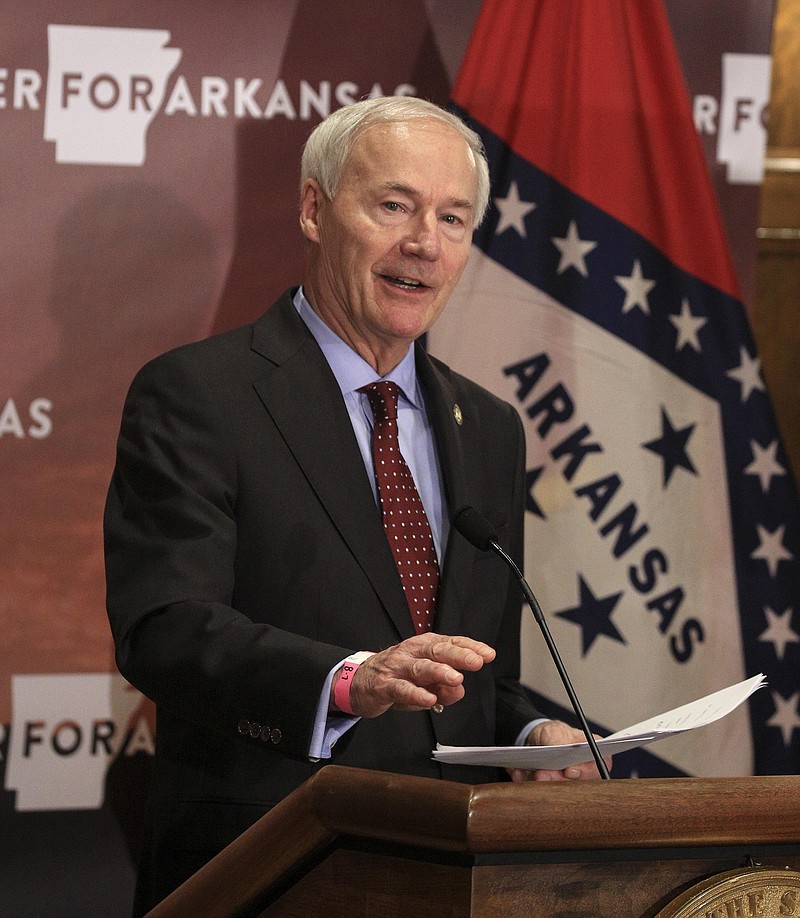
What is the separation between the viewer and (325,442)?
187 centimetres

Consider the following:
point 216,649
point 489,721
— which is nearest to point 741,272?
point 489,721

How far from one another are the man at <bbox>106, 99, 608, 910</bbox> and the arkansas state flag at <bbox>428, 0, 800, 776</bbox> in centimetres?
79

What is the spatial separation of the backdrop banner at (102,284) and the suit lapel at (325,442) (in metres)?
1.04

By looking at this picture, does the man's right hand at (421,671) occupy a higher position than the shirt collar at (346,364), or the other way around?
the shirt collar at (346,364)

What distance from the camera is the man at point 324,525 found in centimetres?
154

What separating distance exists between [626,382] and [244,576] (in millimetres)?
1511

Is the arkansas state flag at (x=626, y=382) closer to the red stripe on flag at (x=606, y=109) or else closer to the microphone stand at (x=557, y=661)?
the red stripe on flag at (x=606, y=109)

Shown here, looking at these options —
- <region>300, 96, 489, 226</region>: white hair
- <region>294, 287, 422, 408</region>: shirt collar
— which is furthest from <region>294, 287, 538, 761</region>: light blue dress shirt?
<region>300, 96, 489, 226</region>: white hair

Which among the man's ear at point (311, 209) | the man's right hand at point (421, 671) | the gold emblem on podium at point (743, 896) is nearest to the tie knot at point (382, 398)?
the man's ear at point (311, 209)

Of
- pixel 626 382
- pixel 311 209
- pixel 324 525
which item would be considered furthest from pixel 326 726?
pixel 626 382

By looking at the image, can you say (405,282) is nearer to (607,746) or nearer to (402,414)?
(402,414)

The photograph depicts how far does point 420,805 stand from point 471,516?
26.5 inches

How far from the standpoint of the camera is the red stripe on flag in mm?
2996

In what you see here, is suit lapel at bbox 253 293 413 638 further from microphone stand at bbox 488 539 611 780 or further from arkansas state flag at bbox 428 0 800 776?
arkansas state flag at bbox 428 0 800 776
